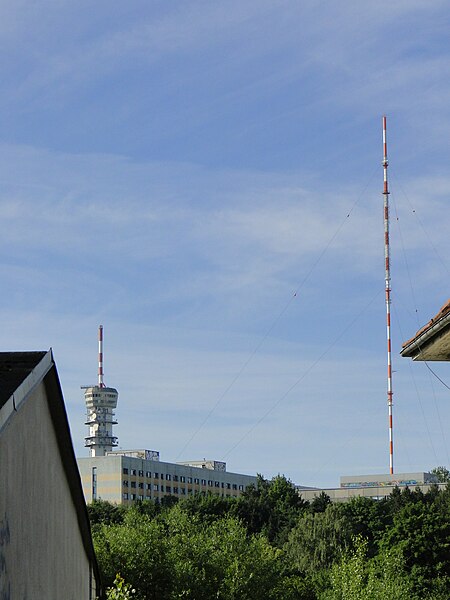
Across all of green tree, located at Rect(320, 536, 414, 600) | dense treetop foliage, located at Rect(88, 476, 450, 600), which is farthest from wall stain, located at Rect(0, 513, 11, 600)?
green tree, located at Rect(320, 536, 414, 600)

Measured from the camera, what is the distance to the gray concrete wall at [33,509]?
26.8 ft

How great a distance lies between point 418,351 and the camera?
16172 mm

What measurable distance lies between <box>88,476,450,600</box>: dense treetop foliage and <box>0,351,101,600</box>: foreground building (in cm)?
1958

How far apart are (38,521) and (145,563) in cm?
4083

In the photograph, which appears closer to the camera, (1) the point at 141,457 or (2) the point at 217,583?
(2) the point at 217,583

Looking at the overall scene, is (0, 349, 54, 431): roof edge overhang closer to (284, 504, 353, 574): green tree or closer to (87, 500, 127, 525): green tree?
(284, 504, 353, 574): green tree

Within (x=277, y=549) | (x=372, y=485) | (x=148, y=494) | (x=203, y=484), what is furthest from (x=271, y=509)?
(x=203, y=484)

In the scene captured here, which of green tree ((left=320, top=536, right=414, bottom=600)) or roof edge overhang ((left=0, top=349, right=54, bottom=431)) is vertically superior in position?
green tree ((left=320, top=536, right=414, bottom=600))

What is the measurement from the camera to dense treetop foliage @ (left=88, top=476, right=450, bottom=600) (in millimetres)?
49500

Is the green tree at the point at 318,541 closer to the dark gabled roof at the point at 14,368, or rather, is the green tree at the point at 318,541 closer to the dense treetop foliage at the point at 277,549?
the dense treetop foliage at the point at 277,549

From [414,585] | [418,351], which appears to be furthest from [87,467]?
[418,351]

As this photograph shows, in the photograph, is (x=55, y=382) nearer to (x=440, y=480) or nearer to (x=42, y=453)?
(x=42, y=453)

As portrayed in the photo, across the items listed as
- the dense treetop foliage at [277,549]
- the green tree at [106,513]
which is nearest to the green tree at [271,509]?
the dense treetop foliage at [277,549]

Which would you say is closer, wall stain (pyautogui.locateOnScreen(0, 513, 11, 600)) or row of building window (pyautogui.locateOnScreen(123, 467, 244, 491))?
wall stain (pyautogui.locateOnScreen(0, 513, 11, 600))
